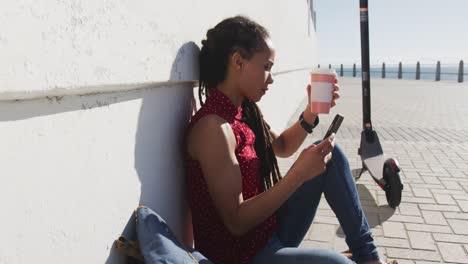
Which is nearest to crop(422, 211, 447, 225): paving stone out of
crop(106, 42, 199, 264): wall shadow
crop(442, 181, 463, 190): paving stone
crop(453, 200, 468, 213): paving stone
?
crop(453, 200, 468, 213): paving stone

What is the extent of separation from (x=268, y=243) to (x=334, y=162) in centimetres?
57

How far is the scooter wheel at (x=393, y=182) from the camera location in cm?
338

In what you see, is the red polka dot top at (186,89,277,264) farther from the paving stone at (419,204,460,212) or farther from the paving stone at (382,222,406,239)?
the paving stone at (419,204,460,212)

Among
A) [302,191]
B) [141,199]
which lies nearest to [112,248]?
[141,199]

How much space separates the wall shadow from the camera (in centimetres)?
163

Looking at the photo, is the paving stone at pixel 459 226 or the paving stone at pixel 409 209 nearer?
the paving stone at pixel 459 226

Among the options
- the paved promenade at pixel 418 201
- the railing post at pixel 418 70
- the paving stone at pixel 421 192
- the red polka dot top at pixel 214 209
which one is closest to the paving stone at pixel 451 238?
the paved promenade at pixel 418 201

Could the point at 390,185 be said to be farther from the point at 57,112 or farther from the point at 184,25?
the point at 57,112

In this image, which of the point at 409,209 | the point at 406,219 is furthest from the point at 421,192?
the point at 406,219

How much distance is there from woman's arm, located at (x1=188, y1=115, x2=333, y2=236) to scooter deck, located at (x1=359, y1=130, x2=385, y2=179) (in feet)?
6.95

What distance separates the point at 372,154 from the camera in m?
4.05

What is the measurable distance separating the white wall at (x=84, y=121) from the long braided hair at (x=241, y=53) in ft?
0.44

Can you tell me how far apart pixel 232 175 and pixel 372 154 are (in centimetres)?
274

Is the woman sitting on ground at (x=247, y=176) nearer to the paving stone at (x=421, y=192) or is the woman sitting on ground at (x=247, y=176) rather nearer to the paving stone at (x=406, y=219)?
the paving stone at (x=406, y=219)
